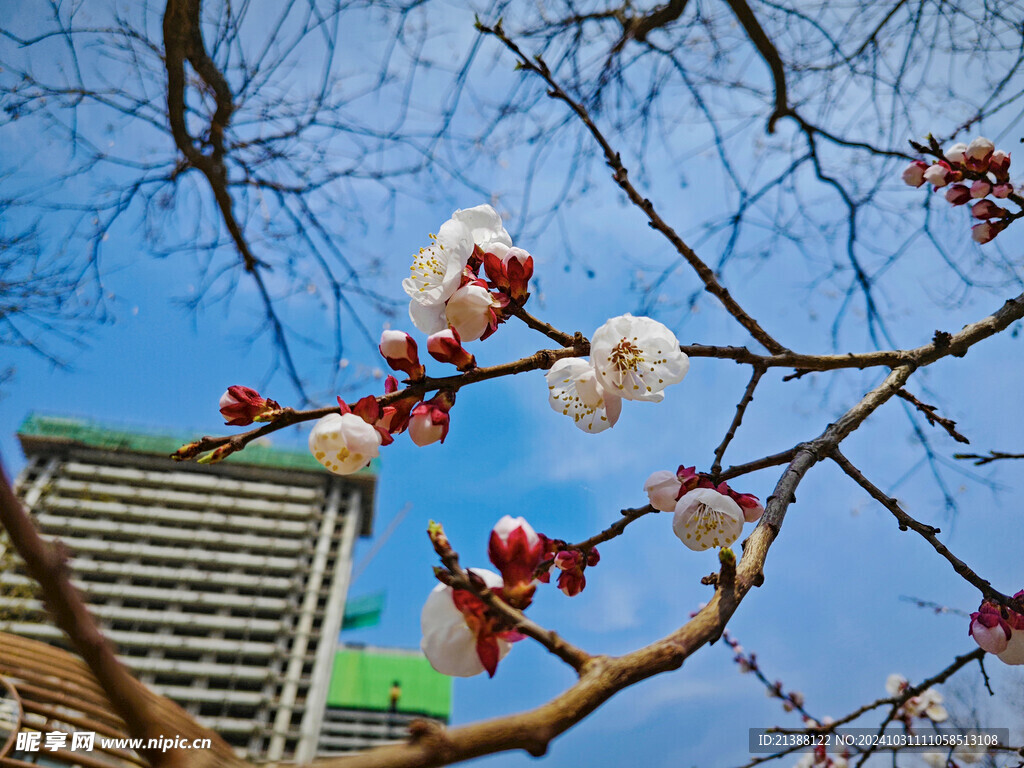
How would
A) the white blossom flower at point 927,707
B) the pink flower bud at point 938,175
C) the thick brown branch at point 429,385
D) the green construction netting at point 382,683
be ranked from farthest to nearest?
the green construction netting at point 382,683, the white blossom flower at point 927,707, the pink flower bud at point 938,175, the thick brown branch at point 429,385

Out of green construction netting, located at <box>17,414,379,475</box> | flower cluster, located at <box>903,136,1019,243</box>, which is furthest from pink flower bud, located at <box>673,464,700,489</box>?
green construction netting, located at <box>17,414,379,475</box>

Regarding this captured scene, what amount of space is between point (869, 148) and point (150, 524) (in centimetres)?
2008

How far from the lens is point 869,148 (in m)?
1.22

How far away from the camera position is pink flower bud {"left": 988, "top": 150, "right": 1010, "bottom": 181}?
945mm

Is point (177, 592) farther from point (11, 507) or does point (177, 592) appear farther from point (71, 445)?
point (11, 507)

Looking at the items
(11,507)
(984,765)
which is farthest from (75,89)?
(984,765)

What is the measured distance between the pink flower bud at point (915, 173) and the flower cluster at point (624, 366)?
3.35 feet

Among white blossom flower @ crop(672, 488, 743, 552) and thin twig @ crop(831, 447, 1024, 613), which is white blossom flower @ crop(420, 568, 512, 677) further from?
thin twig @ crop(831, 447, 1024, 613)

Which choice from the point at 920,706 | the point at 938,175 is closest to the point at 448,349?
the point at 938,175

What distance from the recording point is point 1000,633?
0.58 meters

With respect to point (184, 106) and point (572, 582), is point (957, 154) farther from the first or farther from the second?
point (184, 106)

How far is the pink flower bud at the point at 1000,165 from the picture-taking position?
945 mm

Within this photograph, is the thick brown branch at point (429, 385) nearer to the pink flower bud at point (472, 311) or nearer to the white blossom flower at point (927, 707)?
the pink flower bud at point (472, 311)

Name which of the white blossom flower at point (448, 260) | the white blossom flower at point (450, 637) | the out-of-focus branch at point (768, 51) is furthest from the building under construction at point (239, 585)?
the white blossom flower at point (450, 637)
